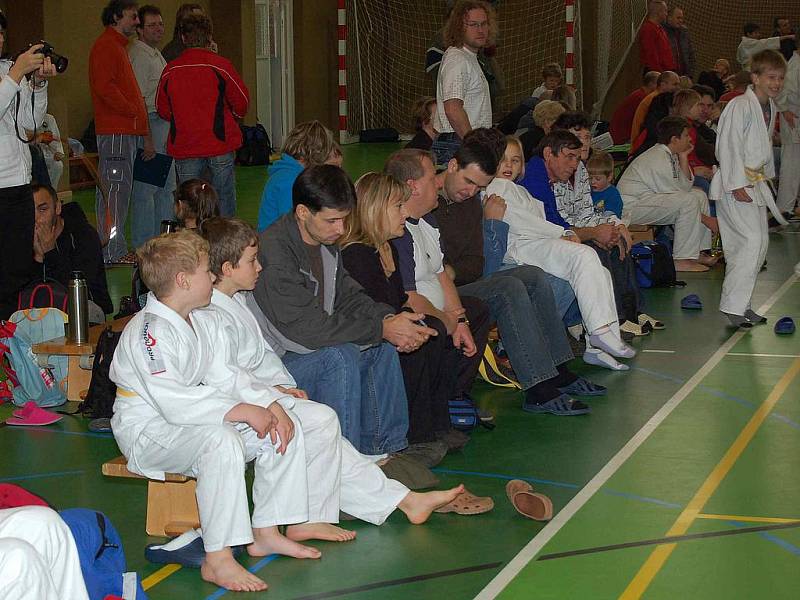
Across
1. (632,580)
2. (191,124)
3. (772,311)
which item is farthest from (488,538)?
(191,124)

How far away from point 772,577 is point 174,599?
69.0 inches

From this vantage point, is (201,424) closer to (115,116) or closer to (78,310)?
(78,310)

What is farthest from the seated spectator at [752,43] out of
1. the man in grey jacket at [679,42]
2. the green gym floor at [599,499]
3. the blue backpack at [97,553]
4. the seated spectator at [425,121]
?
the blue backpack at [97,553]

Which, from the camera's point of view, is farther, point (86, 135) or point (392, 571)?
point (86, 135)

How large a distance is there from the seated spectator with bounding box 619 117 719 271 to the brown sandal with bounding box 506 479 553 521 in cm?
526

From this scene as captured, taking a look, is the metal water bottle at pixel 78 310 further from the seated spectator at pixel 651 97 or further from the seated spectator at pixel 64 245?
the seated spectator at pixel 651 97

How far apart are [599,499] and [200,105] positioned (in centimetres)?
498

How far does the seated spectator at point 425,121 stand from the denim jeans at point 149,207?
1.88 m

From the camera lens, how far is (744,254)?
7086 millimetres

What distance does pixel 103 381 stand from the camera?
17.2 feet

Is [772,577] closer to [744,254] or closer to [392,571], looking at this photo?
[392,571]

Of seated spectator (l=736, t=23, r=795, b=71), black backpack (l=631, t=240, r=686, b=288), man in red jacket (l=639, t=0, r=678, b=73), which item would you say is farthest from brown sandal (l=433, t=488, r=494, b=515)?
seated spectator (l=736, t=23, r=795, b=71)

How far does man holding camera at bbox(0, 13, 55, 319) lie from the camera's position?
18.6 feet

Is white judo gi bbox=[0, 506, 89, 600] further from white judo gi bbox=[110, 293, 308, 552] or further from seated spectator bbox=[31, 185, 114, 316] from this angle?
seated spectator bbox=[31, 185, 114, 316]
